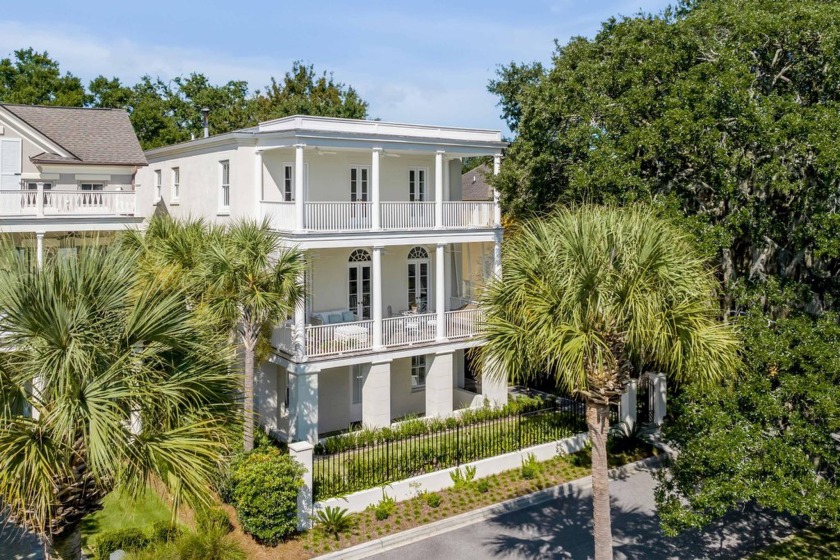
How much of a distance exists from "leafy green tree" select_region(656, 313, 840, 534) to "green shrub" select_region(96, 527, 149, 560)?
10.2 meters

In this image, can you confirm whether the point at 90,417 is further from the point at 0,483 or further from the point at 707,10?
the point at 707,10

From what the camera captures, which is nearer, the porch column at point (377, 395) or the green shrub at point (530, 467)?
the green shrub at point (530, 467)

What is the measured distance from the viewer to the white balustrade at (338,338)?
19.6m

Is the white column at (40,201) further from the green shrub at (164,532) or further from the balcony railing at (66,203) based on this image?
Result: the green shrub at (164,532)

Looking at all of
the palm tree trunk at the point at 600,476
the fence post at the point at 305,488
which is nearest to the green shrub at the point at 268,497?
the fence post at the point at 305,488

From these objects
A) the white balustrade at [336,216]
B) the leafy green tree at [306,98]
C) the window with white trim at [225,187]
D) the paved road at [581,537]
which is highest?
the leafy green tree at [306,98]

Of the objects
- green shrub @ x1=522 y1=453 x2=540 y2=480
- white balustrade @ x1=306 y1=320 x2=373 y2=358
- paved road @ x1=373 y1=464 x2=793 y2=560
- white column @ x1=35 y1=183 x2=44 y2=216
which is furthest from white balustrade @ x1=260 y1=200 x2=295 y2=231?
paved road @ x1=373 y1=464 x2=793 y2=560

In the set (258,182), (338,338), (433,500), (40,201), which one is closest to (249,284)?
(338,338)

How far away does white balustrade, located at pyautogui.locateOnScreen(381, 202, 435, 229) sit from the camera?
21.5 meters

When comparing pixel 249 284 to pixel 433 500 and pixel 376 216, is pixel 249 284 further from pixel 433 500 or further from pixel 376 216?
pixel 433 500

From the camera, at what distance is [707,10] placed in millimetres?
17609

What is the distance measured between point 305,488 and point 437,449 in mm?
3980

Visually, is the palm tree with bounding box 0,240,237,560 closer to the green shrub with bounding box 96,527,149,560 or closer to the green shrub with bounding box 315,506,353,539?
the green shrub with bounding box 96,527,149,560

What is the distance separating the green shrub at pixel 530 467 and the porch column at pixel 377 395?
457cm
